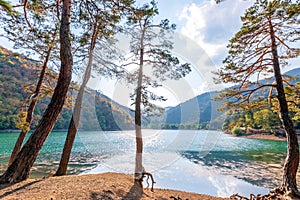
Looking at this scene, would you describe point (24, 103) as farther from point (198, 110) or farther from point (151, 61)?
point (198, 110)

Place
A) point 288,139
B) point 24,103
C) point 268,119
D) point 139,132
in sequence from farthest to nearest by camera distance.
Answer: point 268,119 < point 24,103 < point 139,132 < point 288,139

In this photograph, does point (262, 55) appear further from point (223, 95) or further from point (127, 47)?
point (127, 47)

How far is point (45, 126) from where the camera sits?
4430mm

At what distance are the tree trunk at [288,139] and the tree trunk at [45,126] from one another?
6.82 m

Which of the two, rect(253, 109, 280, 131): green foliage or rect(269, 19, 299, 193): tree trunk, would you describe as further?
rect(253, 109, 280, 131): green foliage

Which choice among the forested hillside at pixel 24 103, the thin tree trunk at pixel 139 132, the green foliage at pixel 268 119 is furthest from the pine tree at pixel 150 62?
the green foliage at pixel 268 119

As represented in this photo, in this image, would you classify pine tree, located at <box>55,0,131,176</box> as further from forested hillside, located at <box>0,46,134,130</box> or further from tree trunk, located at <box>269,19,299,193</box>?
tree trunk, located at <box>269,19,299,193</box>

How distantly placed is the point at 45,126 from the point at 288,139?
24.7ft

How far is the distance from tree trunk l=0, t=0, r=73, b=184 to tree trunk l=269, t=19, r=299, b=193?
6.82m

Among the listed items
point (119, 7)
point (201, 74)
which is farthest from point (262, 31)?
point (119, 7)

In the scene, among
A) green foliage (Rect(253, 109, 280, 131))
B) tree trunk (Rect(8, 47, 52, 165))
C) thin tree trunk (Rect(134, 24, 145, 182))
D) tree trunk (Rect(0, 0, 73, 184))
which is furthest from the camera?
green foliage (Rect(253, 109, 280, 131))

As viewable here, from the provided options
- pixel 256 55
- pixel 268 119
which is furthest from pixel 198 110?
pixel 268 119

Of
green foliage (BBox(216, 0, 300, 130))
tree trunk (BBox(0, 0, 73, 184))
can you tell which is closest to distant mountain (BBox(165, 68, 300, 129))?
green foliage (BBox(216, 0, 300, 130))

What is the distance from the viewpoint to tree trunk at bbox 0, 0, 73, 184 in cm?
423
